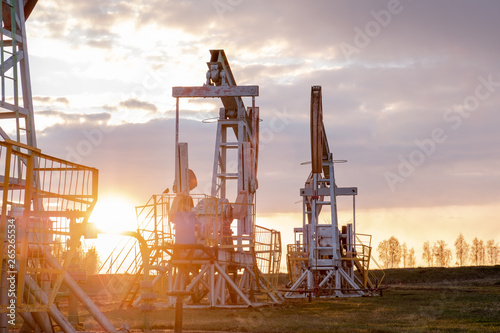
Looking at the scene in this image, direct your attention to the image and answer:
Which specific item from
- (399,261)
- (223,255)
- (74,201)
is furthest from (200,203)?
(399,261)

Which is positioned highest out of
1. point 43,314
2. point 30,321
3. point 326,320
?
point 43,314

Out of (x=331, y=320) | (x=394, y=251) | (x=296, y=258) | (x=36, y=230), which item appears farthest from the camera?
(x=394, y=251)

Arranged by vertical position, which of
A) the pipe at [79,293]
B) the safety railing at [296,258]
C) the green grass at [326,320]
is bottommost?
the green grass at [326,320]

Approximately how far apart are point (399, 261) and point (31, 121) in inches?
5067

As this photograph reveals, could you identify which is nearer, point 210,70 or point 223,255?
point 223,255

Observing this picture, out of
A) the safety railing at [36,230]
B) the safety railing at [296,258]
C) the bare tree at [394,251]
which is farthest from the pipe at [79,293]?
the bare tree at [394,251]

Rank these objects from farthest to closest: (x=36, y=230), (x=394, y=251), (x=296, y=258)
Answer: (x=394, y=251) < (x=296, y=258) < (x=36, y=230)

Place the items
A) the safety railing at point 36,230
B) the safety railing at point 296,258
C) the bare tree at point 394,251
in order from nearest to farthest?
the safety railing at point 36,230 → the safety railing at point 296,258 → the bare tree at point 394,251

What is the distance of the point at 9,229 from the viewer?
9492mm

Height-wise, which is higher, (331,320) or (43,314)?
(43,314)

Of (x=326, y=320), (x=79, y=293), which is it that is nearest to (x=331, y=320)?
(x=326, y=320)

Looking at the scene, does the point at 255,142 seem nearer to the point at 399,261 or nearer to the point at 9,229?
the point at 9,229

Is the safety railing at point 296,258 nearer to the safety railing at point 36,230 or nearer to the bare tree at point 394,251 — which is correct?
the safety railing at point 36,230

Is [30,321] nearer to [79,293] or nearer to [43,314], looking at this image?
[43,314]
